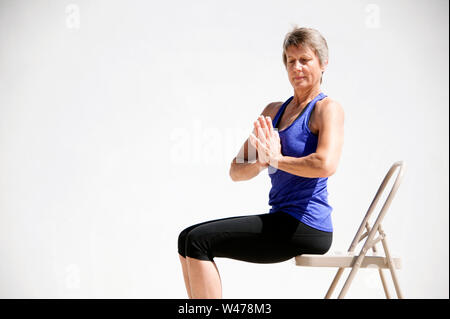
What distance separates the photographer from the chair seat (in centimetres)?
143

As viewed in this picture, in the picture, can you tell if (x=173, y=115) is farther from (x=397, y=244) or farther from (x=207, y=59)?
(x=397, y=244)

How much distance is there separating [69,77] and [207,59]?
93 cm

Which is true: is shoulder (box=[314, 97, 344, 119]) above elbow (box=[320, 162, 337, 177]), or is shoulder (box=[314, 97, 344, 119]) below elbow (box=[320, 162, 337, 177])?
above

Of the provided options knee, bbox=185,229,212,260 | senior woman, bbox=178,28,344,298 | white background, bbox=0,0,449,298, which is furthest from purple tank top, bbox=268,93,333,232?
white background, bbox=0,0,449,298

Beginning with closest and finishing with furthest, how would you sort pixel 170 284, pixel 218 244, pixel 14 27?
pixel 218 244
pixel 170 284
pixel 14 27

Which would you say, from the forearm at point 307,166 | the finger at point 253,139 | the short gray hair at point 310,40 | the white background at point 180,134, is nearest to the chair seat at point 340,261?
the forearm at point 307,166

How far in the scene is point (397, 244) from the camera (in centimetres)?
333

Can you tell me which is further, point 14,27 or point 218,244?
point 14,27

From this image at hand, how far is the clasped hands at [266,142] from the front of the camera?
4.61 feet

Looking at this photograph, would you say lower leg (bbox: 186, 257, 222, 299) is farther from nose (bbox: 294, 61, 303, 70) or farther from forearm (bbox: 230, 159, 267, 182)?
nose (bbox: 294, 61, 303, 70)

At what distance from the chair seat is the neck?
1.54ft

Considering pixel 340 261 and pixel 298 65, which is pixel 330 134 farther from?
pixel 340 261

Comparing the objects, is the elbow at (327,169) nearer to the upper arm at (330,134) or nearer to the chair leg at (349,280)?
the upper arm at (330,134)
